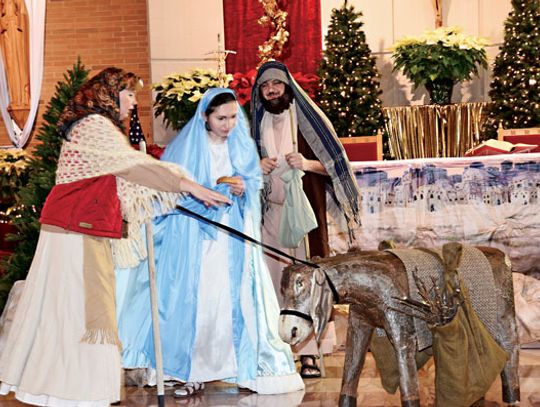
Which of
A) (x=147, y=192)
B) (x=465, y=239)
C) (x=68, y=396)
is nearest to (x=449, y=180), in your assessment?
(x=465, y=239)

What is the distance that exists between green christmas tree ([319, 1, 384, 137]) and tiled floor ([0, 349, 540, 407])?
3.63 metres

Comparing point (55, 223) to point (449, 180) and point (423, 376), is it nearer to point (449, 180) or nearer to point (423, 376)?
point (423, 376)

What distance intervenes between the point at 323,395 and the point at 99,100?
78.5 inches

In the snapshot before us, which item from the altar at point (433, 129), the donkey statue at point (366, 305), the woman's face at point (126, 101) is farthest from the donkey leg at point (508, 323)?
the altar at point (433, 129)

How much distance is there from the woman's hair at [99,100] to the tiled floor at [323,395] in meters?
1.64

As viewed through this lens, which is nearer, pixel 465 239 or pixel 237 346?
pixel 237 346

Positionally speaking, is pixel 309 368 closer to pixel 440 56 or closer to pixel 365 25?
pixel 440 56

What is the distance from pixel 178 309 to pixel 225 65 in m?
5.43

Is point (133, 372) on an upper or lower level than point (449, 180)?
lower

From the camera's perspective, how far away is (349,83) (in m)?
9.77

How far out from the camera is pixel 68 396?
16.3 feet

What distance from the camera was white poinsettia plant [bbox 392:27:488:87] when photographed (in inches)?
381

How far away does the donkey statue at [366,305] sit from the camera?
4547 millimetres

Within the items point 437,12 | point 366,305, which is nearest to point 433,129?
point 437,12
